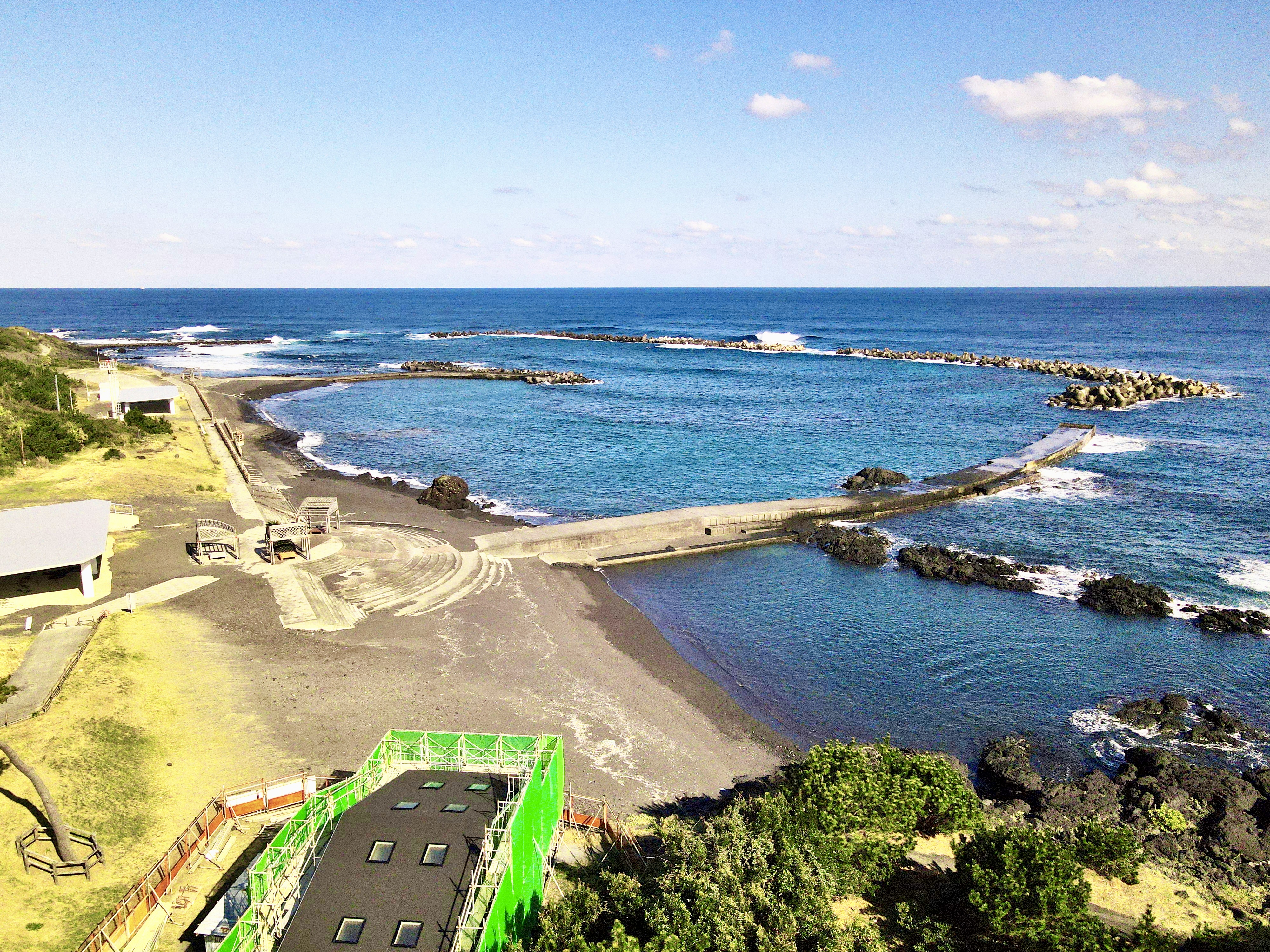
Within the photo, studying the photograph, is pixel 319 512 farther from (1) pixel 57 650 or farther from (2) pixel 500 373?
(2) pixel 500 373

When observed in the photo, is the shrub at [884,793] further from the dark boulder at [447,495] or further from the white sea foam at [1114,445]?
the white sea foam at [1114,445]

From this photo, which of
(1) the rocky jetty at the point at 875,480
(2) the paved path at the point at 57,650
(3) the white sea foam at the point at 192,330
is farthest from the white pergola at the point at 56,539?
(3) the white sea foam at the point at 192,330

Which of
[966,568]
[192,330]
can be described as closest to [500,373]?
Result: [966,568]

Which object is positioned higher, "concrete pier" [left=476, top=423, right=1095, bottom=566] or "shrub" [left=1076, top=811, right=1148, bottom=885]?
"concrete pier" [left=476, top=423, right=1095, bottom=566]

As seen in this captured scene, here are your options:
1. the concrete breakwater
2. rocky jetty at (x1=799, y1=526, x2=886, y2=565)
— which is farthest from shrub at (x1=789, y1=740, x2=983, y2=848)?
the concrete breakwater

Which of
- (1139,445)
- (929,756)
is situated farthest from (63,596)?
(1139,445)

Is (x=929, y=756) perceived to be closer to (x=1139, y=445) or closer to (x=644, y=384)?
(x=1139, y=445)

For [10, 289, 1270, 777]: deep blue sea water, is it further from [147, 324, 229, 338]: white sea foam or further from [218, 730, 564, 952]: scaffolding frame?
[147, 324, 229, 338]: white sea foam
